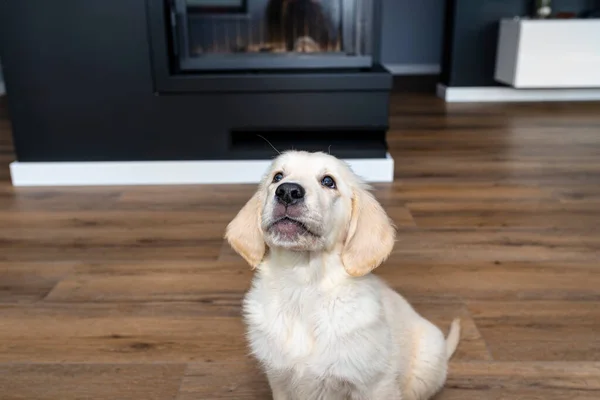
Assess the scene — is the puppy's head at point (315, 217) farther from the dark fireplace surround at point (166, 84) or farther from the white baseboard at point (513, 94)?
the white baseboard at point (513, 94)

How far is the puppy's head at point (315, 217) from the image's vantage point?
1.01m

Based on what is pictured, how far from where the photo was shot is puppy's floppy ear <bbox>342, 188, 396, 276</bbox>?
1.04 metres

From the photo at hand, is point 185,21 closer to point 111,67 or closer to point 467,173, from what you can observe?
point 111,67

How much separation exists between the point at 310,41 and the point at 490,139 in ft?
4.87

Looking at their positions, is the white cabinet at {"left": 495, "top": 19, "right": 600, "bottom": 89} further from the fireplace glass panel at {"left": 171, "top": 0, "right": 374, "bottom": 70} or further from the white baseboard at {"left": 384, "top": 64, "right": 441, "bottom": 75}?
the fireplace glass panel at {"left": 171, "top": 0, "right": 374, "bottom": 70}

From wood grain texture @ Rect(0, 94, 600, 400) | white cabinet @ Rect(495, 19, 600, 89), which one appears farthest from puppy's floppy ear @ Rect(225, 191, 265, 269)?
white cabinet @ Rect(495, 19, 600, 89)

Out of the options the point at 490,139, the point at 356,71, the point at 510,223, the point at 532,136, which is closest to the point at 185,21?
the point at 356,71

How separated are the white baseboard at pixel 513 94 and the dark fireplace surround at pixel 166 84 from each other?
2.51 meters

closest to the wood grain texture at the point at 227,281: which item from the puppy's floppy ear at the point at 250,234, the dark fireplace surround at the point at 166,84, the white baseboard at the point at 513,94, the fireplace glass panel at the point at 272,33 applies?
the dark fireplace surround at the point at 166,84

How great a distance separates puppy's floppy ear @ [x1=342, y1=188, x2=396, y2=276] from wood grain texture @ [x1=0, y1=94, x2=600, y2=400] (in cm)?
46

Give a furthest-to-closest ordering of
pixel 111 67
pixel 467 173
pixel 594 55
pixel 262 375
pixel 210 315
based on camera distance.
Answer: pixel 594 55, pixel 467 173, pixel 111 67, pixel 210 315, pixel 262 375

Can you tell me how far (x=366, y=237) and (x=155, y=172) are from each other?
2.00 metres

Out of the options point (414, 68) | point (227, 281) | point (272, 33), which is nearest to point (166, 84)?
point (272, 33)

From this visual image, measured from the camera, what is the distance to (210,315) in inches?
63.9
